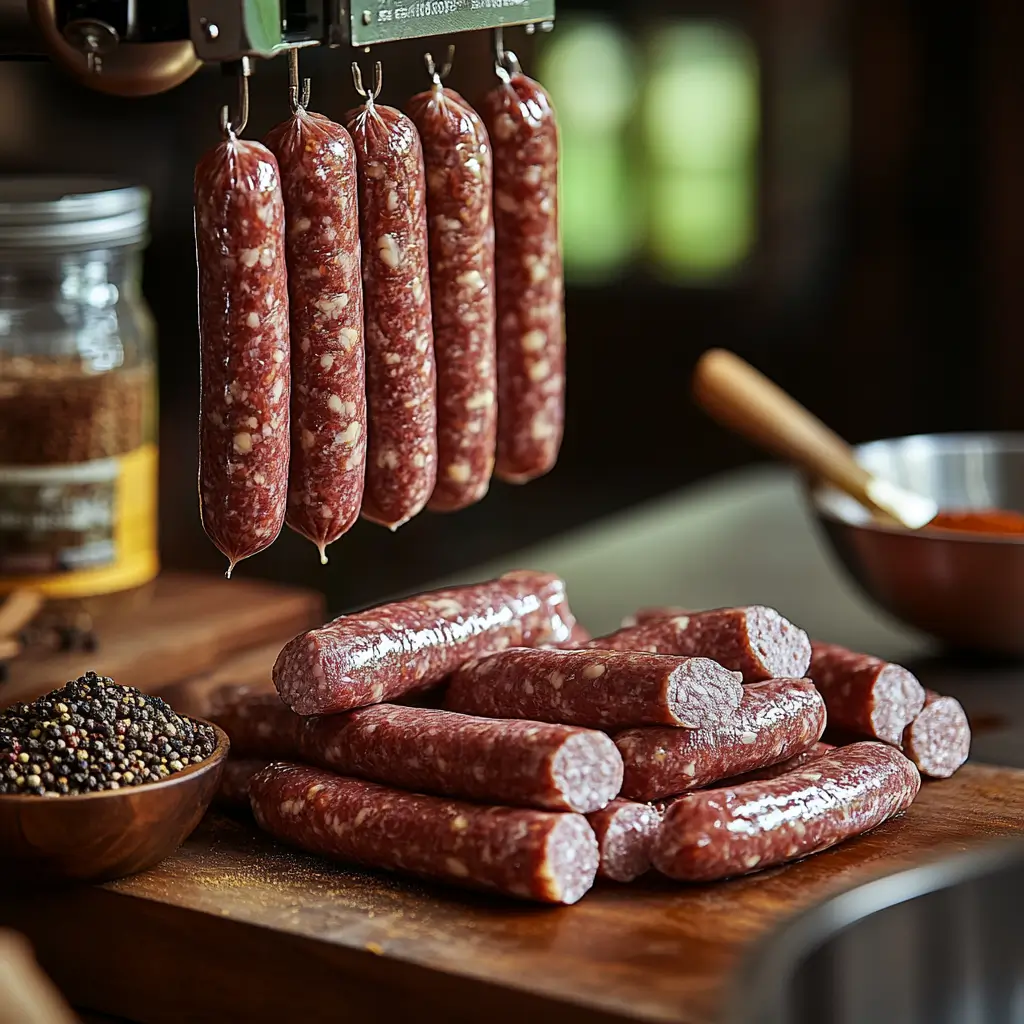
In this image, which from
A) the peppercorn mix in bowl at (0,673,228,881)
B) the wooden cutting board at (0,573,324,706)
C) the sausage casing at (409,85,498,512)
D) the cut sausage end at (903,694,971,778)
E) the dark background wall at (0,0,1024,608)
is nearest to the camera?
the peppercorn mix in bowl at (0,673,228,881)

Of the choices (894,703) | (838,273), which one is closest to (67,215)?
(894,703)

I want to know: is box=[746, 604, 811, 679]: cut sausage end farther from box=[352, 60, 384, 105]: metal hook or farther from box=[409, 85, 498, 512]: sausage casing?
box=[352, 60, 384, 105]: metal hook

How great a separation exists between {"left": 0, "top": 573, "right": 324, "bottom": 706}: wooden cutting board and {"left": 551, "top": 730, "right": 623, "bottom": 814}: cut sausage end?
0.65m

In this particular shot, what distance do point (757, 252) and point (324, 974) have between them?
170 inches

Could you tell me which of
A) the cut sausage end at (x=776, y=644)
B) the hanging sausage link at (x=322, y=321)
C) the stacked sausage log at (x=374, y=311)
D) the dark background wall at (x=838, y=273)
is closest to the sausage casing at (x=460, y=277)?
the stacked sausage log at (x=374, y=311)

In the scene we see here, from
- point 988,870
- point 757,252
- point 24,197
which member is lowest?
point 757,252

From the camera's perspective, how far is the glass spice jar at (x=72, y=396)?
7.09 ft

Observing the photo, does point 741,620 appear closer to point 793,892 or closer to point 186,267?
point 793,892

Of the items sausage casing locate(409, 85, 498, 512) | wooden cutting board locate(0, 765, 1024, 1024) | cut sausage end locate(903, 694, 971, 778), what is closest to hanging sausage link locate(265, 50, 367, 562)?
sausage casing locate(409, 85, 498, 512)

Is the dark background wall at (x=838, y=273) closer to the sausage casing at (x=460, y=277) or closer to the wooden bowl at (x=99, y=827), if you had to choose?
the sausage casing at (x=460, y=277)

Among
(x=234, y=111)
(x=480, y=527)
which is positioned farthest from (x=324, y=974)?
(x=480, y=527)

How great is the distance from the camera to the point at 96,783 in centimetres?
135

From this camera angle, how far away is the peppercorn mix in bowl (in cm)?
134

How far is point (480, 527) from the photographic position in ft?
14.5
